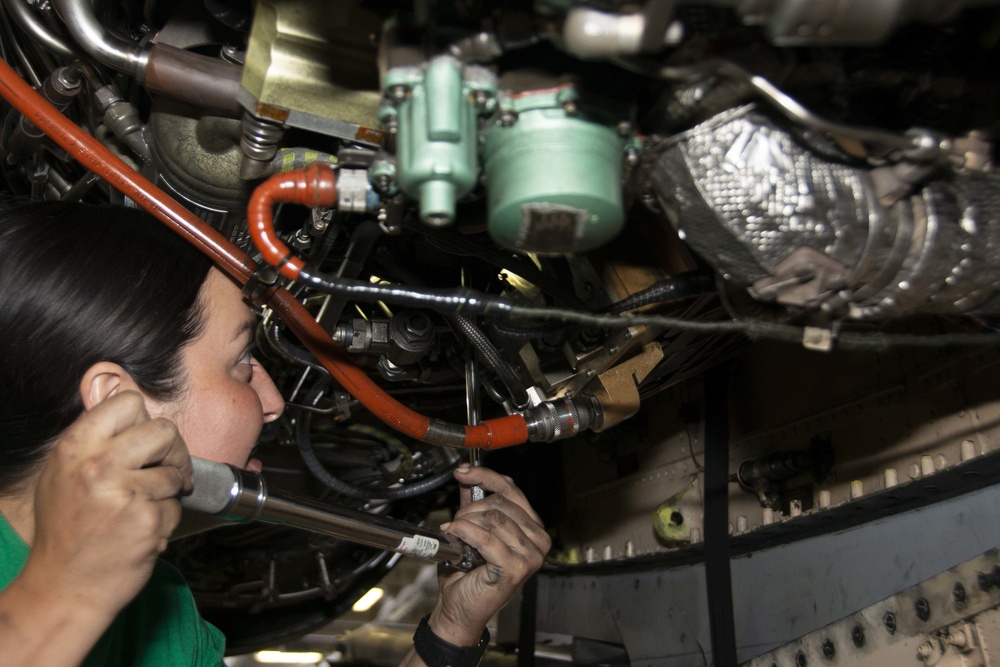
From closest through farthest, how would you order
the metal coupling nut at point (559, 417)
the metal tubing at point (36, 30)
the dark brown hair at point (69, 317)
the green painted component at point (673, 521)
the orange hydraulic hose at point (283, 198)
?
1. the orange hydraulic hose at point (283, 198)
2. the dark brown hair at point (69, 317)
3. the metal tubing at point (36, 30)
4. the metal coupling nut at point (559, 417)
5. the green painted component at point (673, 521)

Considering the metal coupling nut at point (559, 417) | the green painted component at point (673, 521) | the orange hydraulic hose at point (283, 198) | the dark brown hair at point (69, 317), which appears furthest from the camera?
the green painted component at point (673, 521)

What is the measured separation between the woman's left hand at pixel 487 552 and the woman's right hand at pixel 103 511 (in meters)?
0.44

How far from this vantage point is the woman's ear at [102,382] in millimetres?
764

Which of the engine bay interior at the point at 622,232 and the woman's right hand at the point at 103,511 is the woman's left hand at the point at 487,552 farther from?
the woman's right hand at the point at 103,511

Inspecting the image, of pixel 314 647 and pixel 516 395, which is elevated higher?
pixel 516 395

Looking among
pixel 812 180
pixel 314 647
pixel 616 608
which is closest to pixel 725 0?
pixel 812 180

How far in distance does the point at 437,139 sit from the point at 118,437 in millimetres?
351

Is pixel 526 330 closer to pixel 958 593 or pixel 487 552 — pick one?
pixel 487 552

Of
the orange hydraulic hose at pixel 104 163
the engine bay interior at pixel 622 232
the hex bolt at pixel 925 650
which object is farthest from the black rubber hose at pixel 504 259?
the hex bolt at pixel 925 650

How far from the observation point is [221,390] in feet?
2.80

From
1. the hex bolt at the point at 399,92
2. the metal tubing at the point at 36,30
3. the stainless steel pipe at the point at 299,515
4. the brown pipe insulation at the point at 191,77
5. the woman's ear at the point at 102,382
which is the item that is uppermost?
the metal tubing at the point at 36,30

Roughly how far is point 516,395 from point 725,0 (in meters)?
0.66

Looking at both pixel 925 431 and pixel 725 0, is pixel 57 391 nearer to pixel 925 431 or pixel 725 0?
pixel 725 0

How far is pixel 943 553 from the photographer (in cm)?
100
